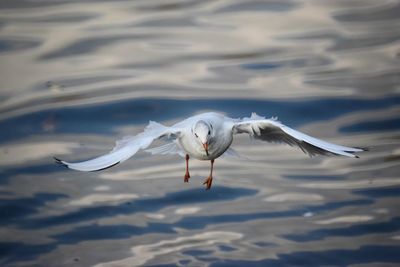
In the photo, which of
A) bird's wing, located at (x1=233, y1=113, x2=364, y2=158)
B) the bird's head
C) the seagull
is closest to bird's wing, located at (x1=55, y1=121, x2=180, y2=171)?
the seagull

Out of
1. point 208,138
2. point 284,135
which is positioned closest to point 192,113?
point 284,135

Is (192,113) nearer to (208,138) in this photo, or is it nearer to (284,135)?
(284,135)

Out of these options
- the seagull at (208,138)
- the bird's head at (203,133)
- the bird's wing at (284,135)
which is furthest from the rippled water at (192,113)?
the bird's head at (203,133)

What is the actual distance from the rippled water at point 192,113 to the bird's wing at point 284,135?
6.73 ft

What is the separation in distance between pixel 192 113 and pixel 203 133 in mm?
5108

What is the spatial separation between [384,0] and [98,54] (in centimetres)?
444

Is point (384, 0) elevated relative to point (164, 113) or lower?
elevated

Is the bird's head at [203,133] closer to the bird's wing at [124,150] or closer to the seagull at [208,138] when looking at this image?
the seagull at [208,138]

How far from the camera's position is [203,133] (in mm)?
6859

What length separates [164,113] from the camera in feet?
39.8

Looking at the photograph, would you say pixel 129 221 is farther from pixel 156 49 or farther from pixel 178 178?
pixel 156 49

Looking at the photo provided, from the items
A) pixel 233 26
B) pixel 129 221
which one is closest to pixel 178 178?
pixel 129 221

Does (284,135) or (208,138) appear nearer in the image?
(208,138)

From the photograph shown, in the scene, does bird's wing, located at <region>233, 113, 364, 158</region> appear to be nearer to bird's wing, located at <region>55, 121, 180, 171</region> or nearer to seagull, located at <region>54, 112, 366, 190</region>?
seagull, located at <region>54, 112, 366, 190</region>
